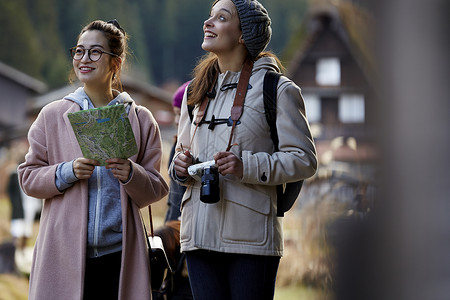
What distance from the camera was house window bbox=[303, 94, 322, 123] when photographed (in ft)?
24.2

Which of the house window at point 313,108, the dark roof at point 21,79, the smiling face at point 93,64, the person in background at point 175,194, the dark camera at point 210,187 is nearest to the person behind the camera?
the dark camera at point 210,187

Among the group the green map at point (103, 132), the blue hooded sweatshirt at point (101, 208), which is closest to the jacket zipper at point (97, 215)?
the blue hooded sweatshirt at point (101, 208)

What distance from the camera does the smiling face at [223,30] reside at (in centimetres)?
255

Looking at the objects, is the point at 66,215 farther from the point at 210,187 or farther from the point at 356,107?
the point at 356,107

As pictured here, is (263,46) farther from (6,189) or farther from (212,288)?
(6,189)

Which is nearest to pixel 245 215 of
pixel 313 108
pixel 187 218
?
pixel 187 218

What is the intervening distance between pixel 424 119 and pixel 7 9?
42.8 ft

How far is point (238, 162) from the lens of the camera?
230 cm

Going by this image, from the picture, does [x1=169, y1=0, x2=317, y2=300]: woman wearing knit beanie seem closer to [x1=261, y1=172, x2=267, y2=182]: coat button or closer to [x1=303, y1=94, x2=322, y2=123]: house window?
[x1=261, y1=172, x2=267, y2=182]: coat button

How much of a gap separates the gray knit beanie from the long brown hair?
7 centimetres

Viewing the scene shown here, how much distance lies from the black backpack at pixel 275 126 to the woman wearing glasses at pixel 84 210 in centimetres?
55

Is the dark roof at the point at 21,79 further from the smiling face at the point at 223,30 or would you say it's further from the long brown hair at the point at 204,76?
the smiling face at the point at 223,30

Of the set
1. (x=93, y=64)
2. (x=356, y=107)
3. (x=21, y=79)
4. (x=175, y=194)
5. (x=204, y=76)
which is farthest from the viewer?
(x=21, y=79)

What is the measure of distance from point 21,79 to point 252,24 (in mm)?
9422
